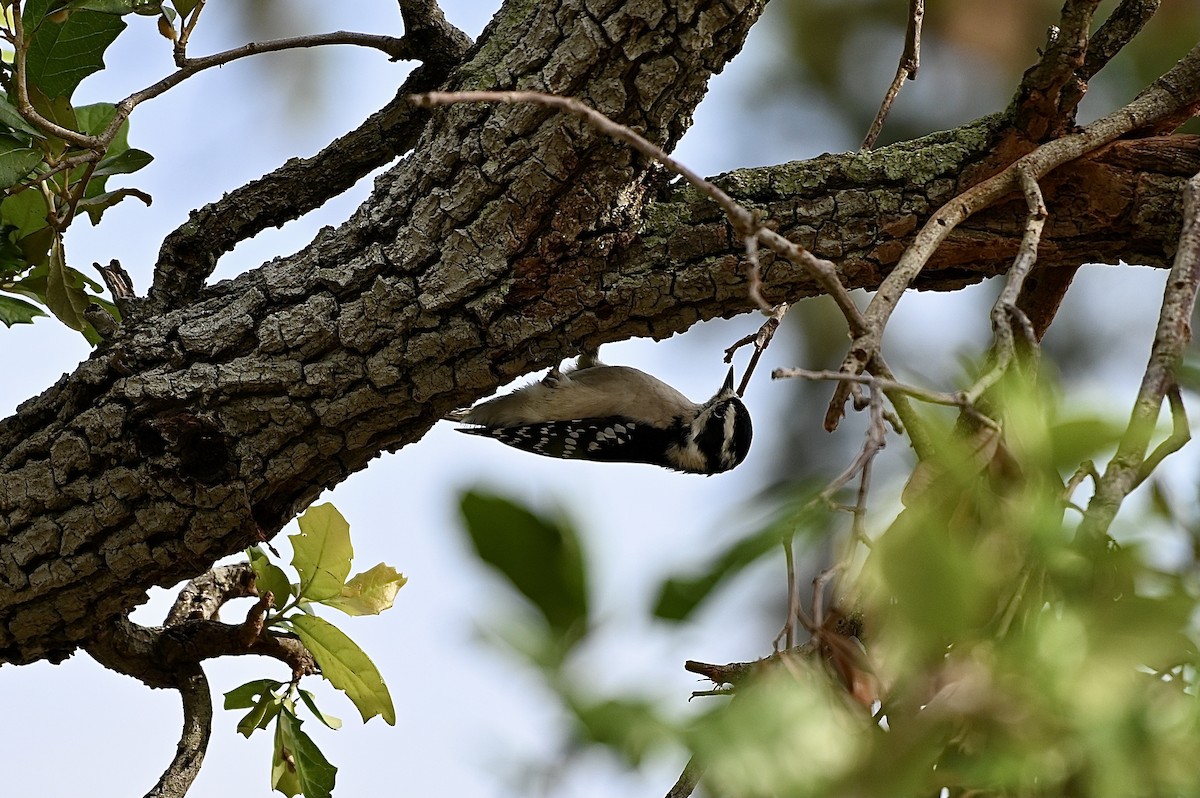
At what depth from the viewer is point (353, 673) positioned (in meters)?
2.13

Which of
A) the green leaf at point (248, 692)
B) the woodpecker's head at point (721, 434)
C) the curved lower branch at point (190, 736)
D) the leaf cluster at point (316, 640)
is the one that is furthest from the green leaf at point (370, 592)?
the woodpecker's head at point (721, 434)

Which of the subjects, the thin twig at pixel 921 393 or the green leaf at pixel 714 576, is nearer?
the green leaf at pixel 714 576

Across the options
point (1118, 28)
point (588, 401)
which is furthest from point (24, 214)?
point (1118, 28)

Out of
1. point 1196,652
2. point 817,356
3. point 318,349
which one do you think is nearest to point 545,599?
point 1196,652

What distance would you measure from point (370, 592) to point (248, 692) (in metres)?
0.35

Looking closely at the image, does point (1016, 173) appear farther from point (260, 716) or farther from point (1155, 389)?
point (260, 716)

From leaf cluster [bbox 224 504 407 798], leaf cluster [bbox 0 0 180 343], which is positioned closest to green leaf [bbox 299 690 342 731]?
leaf cluster [bbox 224 504 407 798]

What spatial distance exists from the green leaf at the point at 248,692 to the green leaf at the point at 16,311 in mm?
919

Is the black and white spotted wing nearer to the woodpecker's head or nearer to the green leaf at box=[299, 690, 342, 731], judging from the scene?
the woodpecker's head

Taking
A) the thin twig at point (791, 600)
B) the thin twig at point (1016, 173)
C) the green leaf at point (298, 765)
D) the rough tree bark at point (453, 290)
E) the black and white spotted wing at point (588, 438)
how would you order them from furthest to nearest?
the black and white spotted wing at point (588, 438), the green leaf at point (298, 765), the rough tree bark at point (453, 290), the thin twig at point (1016, 173), the thin twig at point (791, 600)

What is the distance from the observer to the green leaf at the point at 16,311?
2.26 metres

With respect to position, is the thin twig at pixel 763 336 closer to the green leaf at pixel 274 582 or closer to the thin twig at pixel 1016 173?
the thin twig at pixel 1016 173

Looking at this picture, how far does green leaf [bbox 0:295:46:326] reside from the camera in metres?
2.26

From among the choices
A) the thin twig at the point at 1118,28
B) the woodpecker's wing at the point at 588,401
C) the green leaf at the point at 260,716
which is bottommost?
the green leaf at the point at 260,716
